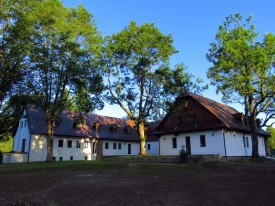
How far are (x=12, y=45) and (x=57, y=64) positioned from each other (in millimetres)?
5247

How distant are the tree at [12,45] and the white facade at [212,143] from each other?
21.1 meters

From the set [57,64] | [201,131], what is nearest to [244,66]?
[201,131]

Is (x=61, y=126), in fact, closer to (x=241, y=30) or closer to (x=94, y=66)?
(x=94, y=66)

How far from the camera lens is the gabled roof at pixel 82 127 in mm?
37856

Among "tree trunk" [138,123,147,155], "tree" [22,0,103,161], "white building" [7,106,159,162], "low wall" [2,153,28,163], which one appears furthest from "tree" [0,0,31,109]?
"tree trunk" [138,123,147,155]

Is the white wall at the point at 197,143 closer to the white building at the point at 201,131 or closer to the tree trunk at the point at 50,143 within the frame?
the white building at the point at 201,131

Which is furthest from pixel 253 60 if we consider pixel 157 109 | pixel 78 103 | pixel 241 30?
pixel 78 103

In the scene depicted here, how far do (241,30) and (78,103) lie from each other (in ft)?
69.6

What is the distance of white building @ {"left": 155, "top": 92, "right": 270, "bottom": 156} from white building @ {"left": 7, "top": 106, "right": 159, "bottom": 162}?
237 inches

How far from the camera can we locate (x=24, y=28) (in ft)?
78.6

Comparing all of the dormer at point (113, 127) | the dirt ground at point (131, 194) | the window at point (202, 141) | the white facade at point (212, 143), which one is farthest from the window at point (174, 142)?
the dirt ground at point (131, 194)

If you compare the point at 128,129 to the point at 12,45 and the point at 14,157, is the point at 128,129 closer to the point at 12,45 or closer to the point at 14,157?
the point at 14,157

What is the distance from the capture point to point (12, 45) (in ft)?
75.7

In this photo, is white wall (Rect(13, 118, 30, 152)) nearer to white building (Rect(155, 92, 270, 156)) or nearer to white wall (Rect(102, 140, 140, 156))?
white wall (Rect(102, 140, 140, 156))
